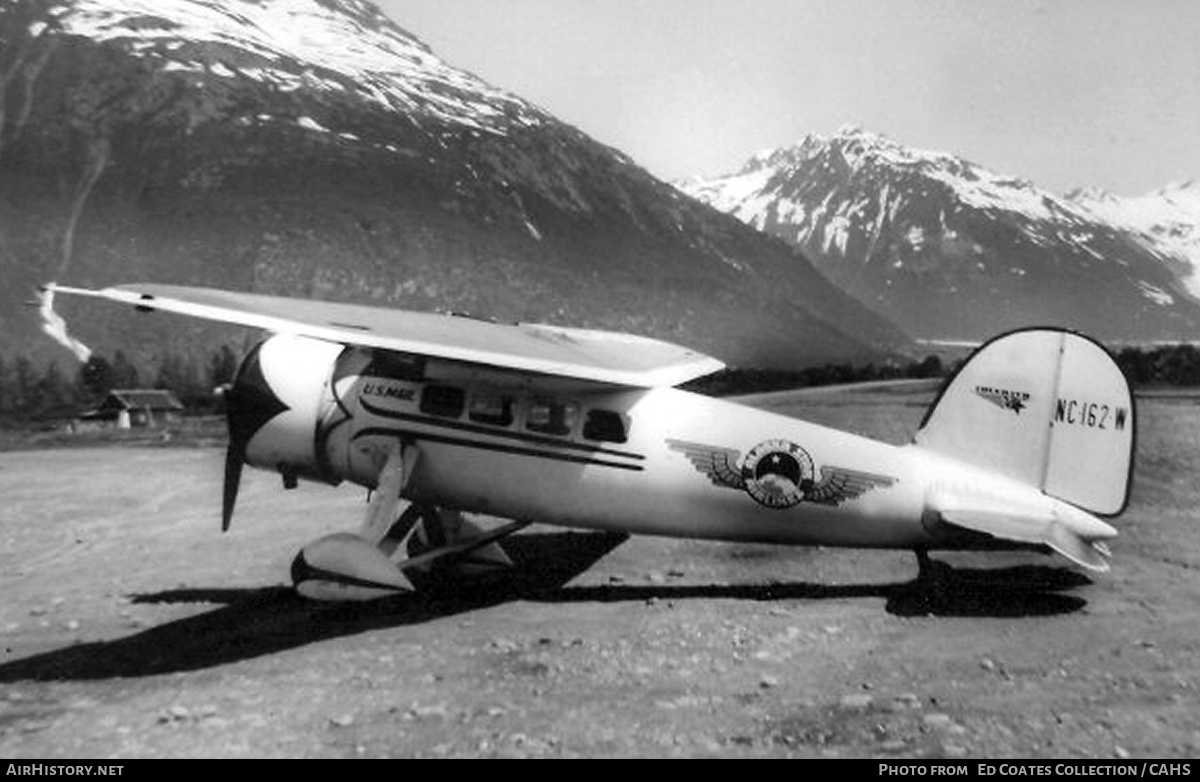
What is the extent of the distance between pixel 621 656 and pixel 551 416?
11.3 ft

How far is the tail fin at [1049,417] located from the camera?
11.1 m

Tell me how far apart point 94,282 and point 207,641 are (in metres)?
190

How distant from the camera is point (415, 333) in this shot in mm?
11656

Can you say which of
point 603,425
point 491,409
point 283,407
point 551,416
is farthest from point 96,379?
point 603,425

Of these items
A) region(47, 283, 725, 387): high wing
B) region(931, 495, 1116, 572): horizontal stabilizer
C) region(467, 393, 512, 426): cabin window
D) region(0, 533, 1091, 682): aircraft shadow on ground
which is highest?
region(47, 283, 725, 387): high wing

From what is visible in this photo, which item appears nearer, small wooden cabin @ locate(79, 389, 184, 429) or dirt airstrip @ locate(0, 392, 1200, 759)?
dirt airstrip @ locate(0, 392, 1200, 759)

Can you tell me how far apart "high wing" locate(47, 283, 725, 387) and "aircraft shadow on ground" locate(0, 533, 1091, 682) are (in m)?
2.74

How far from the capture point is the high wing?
10.6m

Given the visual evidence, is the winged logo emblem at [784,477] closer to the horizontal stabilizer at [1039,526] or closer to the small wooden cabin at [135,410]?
the horizontal stabilizer at [1039,526]

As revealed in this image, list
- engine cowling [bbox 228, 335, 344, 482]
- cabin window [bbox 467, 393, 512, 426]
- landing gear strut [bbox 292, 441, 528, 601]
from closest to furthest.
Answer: landing gear strut [bbox 292, 441, 528, 601]
cabin window [bbox 467, 393, 512, 426]
engine cowling [bbox 228, 335, 344, 482]

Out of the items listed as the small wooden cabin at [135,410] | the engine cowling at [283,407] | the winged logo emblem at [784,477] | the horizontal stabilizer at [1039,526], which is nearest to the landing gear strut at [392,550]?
the engine cowling at [283,407]

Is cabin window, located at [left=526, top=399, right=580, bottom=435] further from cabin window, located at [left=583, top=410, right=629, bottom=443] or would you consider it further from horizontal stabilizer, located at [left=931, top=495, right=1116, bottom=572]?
horizontal stabilizer, located at [left=931, top=495, right=1116, bottom=572]

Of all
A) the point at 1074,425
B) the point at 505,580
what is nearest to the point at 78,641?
the point at 505,580

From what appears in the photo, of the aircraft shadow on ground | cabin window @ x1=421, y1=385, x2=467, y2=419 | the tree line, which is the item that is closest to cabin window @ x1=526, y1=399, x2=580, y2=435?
cabin window @ x1=421, y1=385, x2=467, y2=419
